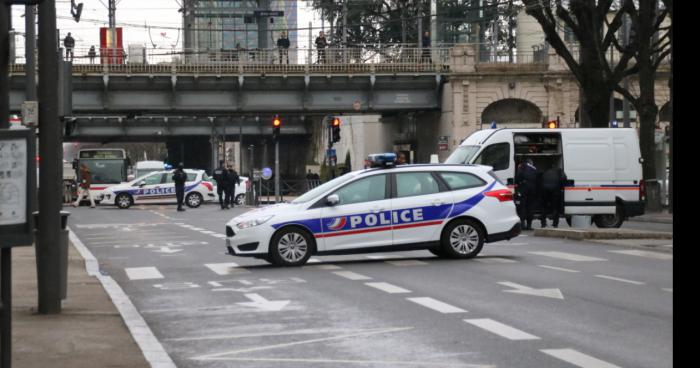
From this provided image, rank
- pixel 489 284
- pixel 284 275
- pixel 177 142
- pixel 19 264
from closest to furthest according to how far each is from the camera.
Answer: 1. pixel 489 284
2. pixel 284 275
3. pixel 19 264
4. pixel 177 142

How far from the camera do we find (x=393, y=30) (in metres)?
77.6

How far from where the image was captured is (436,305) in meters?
12.8

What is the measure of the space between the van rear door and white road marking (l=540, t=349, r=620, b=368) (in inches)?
819

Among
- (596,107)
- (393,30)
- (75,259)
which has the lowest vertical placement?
(75,259)

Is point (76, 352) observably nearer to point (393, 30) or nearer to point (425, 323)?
point (425, 323)

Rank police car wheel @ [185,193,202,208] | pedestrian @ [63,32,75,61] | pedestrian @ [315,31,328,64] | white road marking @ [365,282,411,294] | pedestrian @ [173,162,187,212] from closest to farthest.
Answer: white road marking @ [365,282,411,294]
pedestrian @ [173,162,187,212]
police car wheel @ [185,193,202,208]
pedestrian @ [63,32,75,61]
pedestrian @ [315,31,328,64]

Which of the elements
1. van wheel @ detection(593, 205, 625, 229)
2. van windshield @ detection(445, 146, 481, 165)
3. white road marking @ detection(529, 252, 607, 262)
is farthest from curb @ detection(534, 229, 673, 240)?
van windshield @ detection(445, 146, 481, 165)

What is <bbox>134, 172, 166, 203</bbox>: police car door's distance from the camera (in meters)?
53.9

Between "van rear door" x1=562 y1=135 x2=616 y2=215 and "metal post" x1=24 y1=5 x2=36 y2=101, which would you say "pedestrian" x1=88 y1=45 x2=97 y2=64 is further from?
"metal post" x1=24 y1=5 x2=36 y2=101

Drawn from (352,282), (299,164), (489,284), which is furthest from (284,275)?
(299,164)

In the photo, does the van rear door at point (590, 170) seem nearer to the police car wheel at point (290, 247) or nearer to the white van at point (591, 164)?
the white van at point (591, 164)

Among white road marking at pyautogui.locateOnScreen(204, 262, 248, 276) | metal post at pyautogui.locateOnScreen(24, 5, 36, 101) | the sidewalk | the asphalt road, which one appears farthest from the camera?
metal post at pyautogui.locateOnScreen(24, 5, 36, 101)

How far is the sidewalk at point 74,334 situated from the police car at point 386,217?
390 centimetres

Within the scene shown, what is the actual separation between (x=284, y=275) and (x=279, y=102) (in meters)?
42.4
